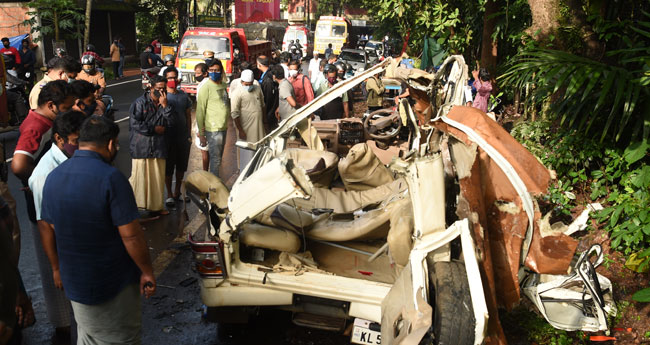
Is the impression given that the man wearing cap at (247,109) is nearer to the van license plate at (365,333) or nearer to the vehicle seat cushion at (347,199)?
the vehicle seat cushion at (347,199)

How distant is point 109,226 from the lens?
127 inches

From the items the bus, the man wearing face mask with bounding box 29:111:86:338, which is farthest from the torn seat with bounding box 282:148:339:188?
the bus

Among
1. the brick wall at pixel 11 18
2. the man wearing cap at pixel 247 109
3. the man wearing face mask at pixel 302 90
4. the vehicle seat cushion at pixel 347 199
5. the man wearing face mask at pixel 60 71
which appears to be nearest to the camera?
the vehicle seat cushion at pixel 347 199

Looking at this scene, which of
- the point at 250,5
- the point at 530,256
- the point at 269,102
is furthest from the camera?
the point at 250,5

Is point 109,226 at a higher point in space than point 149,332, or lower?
higher

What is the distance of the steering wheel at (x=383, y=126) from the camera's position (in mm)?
7355

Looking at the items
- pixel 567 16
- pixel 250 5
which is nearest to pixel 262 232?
pixel 567 16

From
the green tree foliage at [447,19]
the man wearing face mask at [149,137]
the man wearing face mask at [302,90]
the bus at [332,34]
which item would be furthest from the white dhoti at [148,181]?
the bus at [332,34]

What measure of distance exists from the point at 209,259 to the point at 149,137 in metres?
3.25

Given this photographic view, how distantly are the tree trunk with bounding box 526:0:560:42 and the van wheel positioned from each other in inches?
186

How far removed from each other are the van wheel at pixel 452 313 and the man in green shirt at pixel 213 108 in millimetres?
4962

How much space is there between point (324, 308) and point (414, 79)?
2522 mm

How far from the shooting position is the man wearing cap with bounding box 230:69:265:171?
7.95 m

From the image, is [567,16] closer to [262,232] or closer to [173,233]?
[262,232]
